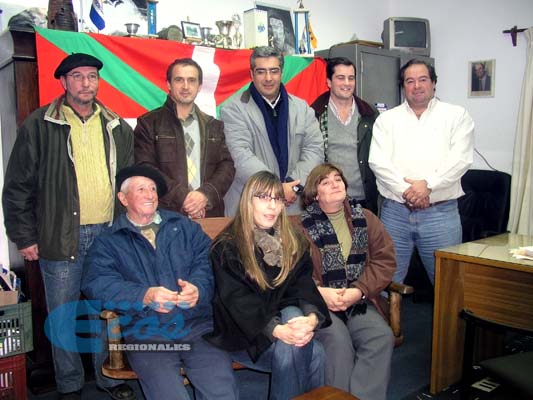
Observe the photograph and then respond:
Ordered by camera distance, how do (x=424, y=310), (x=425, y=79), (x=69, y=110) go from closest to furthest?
(x=69, y=110), (x=425, y=79), (x=424, y=310)

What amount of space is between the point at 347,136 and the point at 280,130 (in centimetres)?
50

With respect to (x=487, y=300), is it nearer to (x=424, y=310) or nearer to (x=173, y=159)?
(x=424, y=310)

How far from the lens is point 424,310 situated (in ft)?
12.5

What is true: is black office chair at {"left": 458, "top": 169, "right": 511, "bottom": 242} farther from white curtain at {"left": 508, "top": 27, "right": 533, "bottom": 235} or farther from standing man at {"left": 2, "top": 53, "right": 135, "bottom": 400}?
standing man at {"left": 2, "top": 53, "right": 135, "bottom": 400}

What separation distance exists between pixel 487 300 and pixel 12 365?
92.2 inches

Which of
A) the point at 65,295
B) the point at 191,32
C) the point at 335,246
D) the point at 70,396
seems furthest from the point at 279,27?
the point at 70,396

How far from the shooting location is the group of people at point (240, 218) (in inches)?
78.8

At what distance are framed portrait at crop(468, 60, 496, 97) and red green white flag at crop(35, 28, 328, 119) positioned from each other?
1.92 metres

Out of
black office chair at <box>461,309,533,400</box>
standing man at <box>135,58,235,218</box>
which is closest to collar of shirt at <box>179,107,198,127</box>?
standing man at <box>135,58,235,218</box>

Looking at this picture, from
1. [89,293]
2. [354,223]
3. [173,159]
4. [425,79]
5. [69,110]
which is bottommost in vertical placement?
[89,293]

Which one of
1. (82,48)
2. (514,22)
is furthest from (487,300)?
(514,22)

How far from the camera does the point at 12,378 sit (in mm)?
2270

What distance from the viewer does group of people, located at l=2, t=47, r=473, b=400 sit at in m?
2.00

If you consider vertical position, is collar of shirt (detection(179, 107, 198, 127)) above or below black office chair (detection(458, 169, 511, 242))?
above
